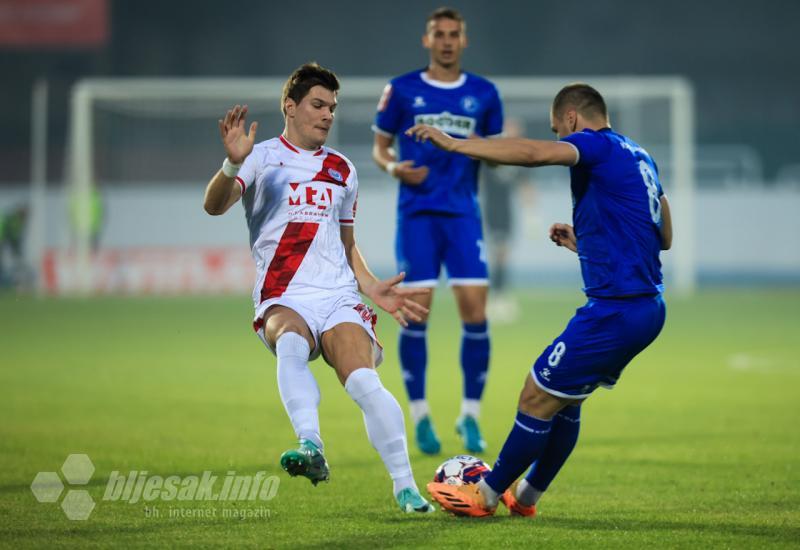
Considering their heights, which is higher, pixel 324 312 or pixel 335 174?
pixel 335 174

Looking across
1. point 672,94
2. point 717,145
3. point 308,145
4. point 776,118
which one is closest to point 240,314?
point 672,94

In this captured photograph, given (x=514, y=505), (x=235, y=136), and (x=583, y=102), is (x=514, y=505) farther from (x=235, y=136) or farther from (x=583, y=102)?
(x=235, y=136)

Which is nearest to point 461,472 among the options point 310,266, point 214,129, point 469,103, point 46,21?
point 310,266

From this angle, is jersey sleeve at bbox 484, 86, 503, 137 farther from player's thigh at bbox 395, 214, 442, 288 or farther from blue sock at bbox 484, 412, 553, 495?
blue sock at bbox 484, 412, 553, 495

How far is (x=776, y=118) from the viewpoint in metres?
35.5

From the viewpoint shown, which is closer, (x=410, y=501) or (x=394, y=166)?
(x=410, y=501)

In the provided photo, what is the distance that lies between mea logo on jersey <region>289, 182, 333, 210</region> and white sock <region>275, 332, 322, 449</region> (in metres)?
0.68

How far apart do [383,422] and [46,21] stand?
83.8ft

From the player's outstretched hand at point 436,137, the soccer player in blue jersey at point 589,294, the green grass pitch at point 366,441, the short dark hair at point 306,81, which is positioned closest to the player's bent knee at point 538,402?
the soccer player in blue jersey at point 589,294

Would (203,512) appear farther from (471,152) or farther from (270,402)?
(270,402)

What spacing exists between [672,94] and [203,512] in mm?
21497

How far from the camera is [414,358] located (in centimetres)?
789

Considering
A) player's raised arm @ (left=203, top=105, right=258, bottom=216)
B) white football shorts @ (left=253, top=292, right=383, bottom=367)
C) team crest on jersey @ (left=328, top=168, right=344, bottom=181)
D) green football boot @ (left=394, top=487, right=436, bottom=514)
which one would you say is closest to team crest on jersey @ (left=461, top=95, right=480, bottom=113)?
team crest on jersey @ (left=328, top=168, right=344, bottom=181)

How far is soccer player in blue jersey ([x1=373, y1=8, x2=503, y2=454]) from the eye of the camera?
25.8 feet
